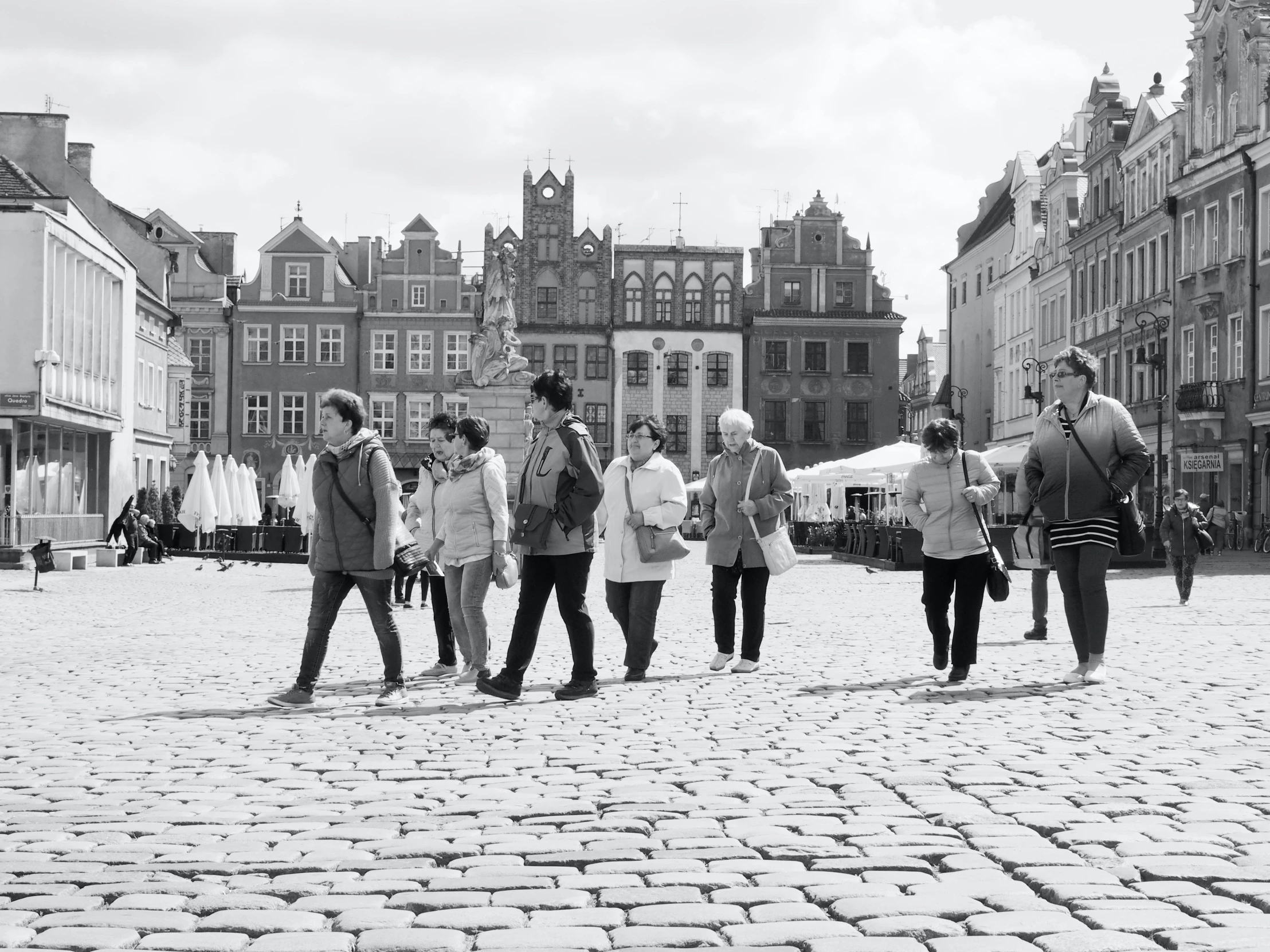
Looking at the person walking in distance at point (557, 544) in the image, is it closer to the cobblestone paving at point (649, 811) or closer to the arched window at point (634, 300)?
the cobblestone paving at point (649, 811)

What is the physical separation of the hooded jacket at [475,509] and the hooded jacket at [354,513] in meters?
0.83

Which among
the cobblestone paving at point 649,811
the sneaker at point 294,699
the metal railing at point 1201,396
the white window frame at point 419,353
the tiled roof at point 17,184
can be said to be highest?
the white window frame at point 419,353

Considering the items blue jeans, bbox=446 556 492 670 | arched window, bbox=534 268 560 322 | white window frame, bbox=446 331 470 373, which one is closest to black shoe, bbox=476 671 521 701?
blue jeans, bbox=446 556 492 670

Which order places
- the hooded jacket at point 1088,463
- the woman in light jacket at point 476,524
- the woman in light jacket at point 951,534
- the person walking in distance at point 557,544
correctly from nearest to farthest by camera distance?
the person walking in distance at point 557,544 < the hooded jacket at point 1088,463 < the woman in light jacket at point 476,524 < the woman in light jacket at point 951,534

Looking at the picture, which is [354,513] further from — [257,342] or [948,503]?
[257,342]

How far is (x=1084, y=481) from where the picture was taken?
10.6 meters

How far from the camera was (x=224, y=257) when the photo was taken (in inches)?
3120

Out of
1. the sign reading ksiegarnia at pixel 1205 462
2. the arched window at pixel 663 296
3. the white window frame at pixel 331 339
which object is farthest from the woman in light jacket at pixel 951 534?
the arched window at pixel 663 296

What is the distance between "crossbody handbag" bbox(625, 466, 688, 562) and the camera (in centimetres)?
1121

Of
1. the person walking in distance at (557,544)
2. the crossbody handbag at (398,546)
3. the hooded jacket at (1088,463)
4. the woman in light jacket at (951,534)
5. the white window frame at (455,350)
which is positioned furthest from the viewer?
the white window frame at (455,350)

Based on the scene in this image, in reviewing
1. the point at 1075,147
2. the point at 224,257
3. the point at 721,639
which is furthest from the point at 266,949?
the point at 224,257

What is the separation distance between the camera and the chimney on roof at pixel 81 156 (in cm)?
5512

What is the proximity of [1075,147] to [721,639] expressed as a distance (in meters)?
62.4

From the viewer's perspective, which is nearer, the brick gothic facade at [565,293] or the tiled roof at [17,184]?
the tiled roof at [17,184]
